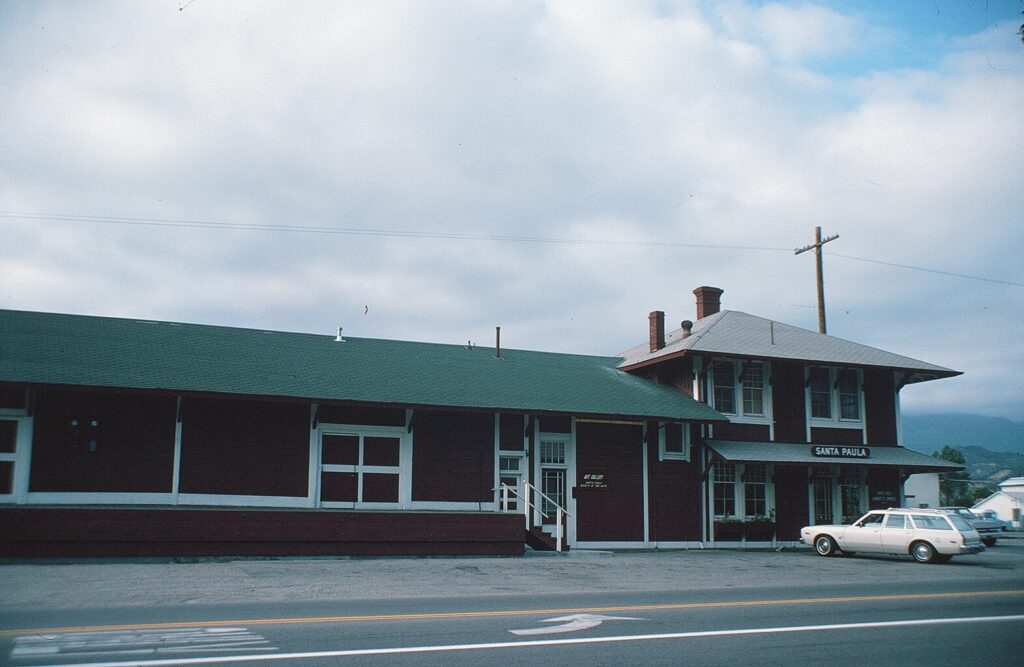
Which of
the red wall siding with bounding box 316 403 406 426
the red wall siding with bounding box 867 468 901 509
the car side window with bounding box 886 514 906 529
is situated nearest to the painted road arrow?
the red wall siding with bounding box 316 403 406 426

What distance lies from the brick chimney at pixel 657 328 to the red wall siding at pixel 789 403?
382 cm

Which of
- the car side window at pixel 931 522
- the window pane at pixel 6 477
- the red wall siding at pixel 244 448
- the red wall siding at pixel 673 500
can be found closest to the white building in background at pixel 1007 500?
the red wall siding at pixel 673 500

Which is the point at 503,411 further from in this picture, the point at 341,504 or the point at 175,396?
the point at 175,396

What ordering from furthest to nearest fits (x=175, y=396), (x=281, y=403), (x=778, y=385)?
(x=778, y=385), (x=281, y=403), (x=175, y=396)

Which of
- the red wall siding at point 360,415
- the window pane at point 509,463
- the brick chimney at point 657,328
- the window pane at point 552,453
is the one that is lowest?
the window pane at point 509,463

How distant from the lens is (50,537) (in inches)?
704

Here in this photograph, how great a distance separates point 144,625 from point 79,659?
2047 millimetres

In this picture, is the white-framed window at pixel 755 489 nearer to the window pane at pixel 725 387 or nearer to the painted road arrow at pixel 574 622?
the window pane at pixel 725 387

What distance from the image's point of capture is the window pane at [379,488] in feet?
75.1

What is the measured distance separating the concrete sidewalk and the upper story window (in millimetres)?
5889

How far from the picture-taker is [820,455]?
27.4 meters

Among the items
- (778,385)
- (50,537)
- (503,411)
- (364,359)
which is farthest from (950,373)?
(50,537)

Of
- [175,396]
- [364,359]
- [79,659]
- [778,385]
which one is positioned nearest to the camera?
[79,659]

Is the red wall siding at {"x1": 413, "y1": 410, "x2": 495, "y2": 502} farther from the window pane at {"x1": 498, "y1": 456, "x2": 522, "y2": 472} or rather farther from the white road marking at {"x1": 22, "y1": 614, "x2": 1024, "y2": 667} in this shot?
the white road marking at {"x1": 22, "y1": 614, "x2": 1024, "y2": 667}
